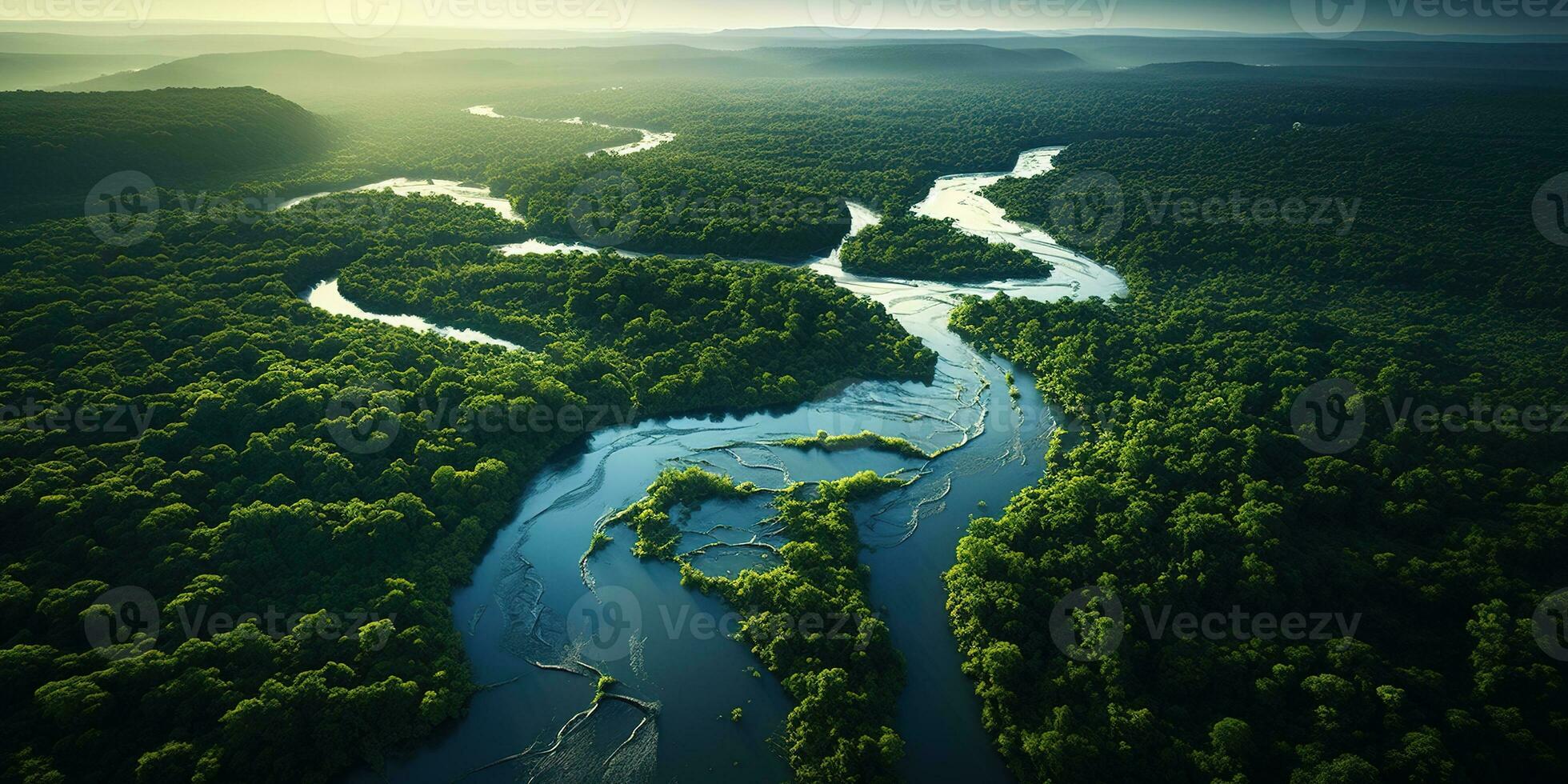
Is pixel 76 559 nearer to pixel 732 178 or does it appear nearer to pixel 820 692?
pixel 820 692

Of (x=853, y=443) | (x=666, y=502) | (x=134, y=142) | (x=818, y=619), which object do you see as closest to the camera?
(x=818, y=619)

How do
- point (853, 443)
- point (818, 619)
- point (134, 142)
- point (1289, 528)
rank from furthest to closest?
point (134, 142) < point (853, 443) < point (1289, 528) < point (818, 619)

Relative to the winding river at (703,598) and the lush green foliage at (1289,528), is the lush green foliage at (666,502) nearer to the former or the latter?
the winding river at (703,598)

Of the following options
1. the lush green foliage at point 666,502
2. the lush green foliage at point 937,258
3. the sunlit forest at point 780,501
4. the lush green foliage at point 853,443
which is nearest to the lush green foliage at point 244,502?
the sunlit forest at point 780,501

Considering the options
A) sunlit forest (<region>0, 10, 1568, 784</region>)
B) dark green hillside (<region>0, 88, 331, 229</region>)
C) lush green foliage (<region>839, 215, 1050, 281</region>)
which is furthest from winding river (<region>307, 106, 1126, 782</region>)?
dark green hillside (<region>0, 88, 331, 229</region>)

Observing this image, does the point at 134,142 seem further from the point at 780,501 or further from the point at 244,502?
the point at 780,501

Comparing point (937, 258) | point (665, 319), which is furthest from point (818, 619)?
point (937, 258)

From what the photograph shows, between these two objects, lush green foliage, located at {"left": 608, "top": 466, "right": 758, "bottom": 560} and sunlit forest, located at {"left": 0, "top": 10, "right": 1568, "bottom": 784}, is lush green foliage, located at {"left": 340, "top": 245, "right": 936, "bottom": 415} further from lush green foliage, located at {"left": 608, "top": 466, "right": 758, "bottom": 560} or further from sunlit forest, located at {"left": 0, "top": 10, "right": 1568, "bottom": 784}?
lush green foliage, located at {"left": 608, "top": 466, "right": 758, "bottom": 560}
